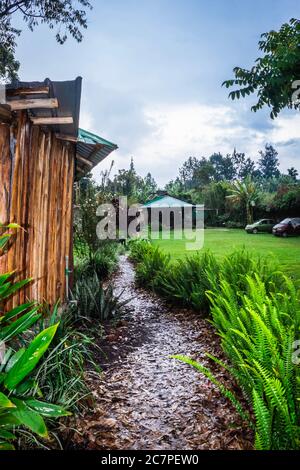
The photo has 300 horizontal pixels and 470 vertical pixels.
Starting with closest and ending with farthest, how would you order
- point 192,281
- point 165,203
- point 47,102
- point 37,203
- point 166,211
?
point 47,102 → point 37,203 → point 192,281 → point 165,203 → point 166,211

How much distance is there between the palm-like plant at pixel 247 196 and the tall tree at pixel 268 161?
53.5m

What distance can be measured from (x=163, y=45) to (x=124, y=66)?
4.19 feet

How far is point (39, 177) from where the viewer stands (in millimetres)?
3699

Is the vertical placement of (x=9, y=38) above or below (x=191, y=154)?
below

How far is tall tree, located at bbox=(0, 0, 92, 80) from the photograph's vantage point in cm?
1086

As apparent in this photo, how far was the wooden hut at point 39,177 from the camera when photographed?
114 inches

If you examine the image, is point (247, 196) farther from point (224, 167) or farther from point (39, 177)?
point (224, 167)

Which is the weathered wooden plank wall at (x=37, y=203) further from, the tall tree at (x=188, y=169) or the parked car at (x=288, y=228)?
the tall tree at (x=188, y=169)

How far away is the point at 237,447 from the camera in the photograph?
213 centimetres

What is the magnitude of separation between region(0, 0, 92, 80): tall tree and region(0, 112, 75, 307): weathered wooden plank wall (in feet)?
29.6

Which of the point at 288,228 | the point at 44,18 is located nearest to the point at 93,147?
the point at 44,18

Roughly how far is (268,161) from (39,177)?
284 ft
